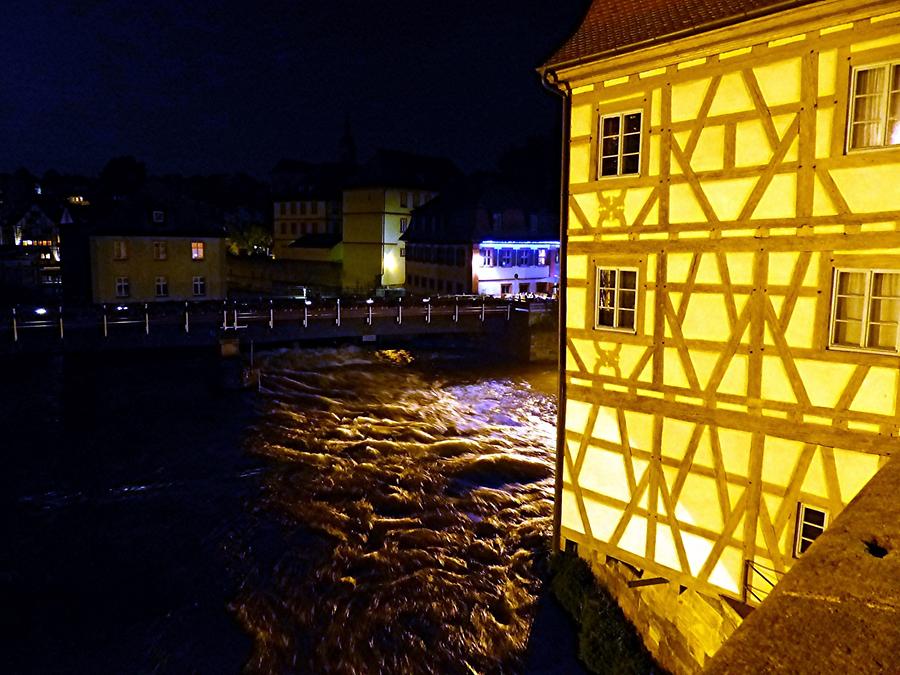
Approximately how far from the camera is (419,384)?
1361 inches

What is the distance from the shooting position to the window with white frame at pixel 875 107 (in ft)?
27.4

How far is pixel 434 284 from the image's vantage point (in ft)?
169

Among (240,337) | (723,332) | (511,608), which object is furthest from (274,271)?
(723,332)

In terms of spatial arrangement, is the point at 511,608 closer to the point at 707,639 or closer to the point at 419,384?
the point at 707,639

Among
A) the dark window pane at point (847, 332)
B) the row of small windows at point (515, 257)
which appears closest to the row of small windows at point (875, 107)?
the dark window pane at point (847, 332)

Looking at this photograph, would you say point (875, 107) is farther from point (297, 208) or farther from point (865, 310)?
point (297, 208)

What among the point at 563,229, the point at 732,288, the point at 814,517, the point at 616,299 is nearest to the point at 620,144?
the point at 563,229

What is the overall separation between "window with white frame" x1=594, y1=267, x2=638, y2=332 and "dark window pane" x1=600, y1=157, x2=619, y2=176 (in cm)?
159

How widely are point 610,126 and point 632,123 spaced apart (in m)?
0.45

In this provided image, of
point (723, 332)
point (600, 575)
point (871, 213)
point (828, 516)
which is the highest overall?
point (871, 213)

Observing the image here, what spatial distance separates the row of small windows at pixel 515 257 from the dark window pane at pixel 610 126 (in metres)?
36.1

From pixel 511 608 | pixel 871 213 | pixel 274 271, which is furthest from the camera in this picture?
pixel 274 271

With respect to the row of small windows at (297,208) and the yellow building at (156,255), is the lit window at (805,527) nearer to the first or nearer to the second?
the yellow building at (156,255)

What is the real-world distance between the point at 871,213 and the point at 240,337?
1125 inches
